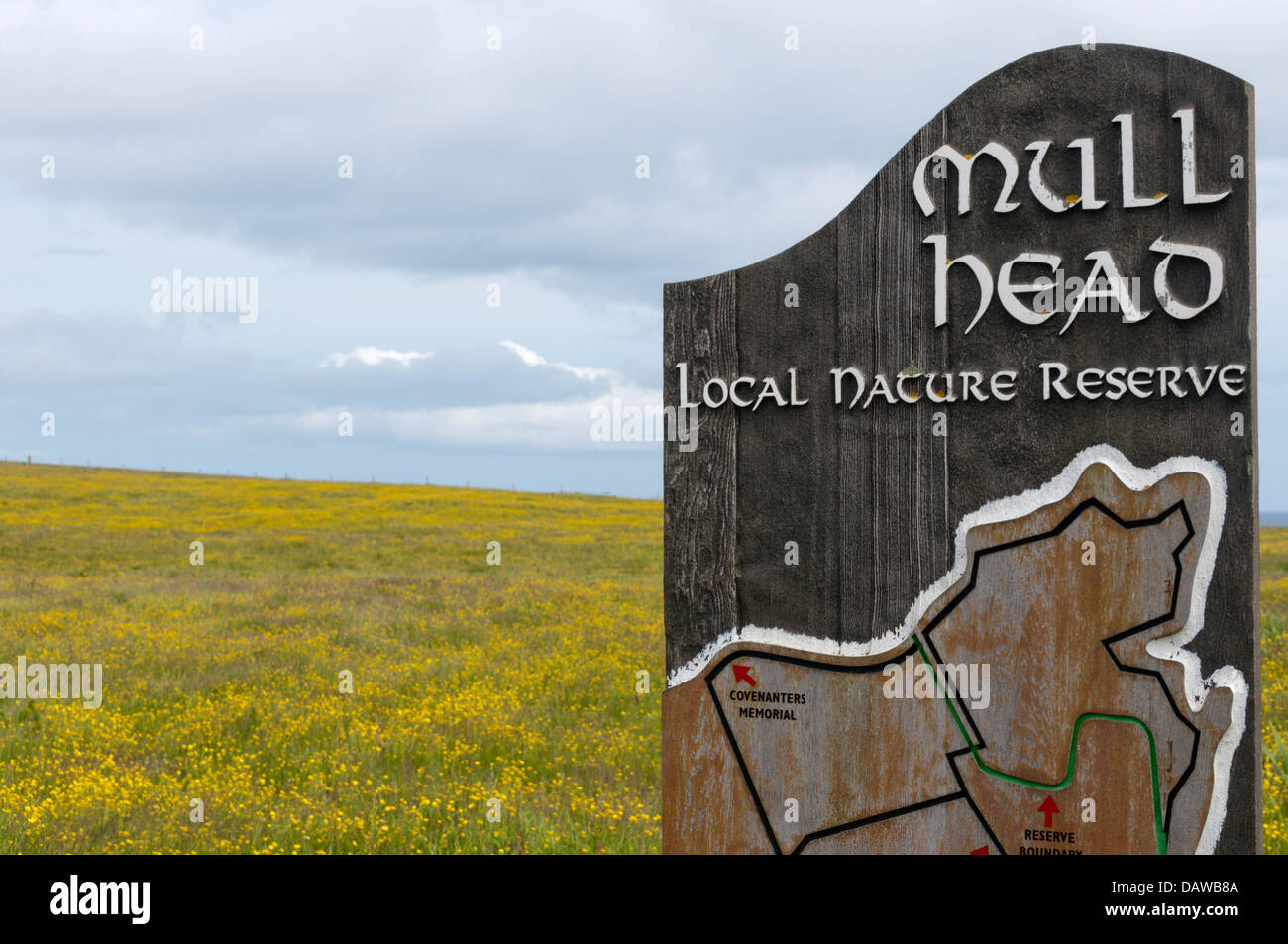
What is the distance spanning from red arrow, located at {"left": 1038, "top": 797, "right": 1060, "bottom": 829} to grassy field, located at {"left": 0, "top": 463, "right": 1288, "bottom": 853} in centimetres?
315

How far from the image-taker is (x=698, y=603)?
4688mm

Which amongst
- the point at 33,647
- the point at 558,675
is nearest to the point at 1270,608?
the point at 558,675

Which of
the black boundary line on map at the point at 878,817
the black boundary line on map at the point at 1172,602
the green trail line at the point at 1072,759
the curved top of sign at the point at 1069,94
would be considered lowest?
the black boundary line on map at the point at 878,817

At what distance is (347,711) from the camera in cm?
962

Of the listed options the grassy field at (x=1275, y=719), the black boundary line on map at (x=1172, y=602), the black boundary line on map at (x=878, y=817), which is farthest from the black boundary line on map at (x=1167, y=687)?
the black boundary line on map at (x=878, y=817)

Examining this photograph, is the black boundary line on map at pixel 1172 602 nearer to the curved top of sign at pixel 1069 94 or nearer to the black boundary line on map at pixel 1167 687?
the black boundary line on map at pixel 1167 687

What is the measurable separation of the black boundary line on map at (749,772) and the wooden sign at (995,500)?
0.01 m

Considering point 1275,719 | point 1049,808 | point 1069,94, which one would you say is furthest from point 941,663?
point 1275,719

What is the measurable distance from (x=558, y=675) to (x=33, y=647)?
298 inches

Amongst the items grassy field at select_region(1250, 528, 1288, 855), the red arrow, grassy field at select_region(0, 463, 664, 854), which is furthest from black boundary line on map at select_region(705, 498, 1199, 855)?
grassy field at select_region(0, 463, 664, 854)

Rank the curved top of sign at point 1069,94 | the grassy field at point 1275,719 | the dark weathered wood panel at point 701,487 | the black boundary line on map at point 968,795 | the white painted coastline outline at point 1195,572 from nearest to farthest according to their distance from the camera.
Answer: the white painted coastline outline at point 1195,572 < the curved top of sign at point 1069,94 < the black boundary line on map at point 968,795 < the dark weathered wood panel at point 701,487 < the grassy field at point 1275,719

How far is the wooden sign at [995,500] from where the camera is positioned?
402cm

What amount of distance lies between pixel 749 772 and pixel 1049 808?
1.35m
